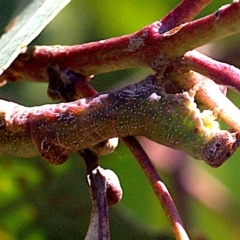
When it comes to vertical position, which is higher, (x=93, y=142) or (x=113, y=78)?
(x=93, y=142)

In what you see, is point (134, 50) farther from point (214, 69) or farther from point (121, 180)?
point (121, 180)

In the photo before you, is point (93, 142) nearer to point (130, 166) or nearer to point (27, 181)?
point (27, 181)

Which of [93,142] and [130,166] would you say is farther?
[130,166]

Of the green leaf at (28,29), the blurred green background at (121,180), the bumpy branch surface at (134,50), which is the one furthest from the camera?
the blurred green background at (121,180)

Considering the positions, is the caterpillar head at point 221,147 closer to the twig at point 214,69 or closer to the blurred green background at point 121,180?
the twig at point 214,69

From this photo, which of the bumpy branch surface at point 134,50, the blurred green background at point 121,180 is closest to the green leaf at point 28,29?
the bumpy branch surface at point 134,50

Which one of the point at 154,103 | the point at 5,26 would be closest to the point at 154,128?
the point at 154,103
